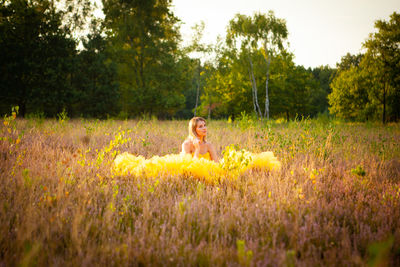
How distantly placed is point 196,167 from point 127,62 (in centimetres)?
2137

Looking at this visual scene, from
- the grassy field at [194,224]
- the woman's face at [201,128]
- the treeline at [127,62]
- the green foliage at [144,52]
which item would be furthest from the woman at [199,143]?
the green foliage at [144,52]

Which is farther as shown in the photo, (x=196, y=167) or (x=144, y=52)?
(x=144, y=52)

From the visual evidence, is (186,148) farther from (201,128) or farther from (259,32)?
(259,32)

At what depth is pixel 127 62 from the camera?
22141mm

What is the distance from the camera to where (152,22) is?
21.0 meters

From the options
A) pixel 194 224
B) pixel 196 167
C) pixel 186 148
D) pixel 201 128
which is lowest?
pixel 194 224

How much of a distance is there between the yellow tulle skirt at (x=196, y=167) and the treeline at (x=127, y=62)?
11342mm

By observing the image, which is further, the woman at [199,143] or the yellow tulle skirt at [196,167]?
the woman at [199,143]

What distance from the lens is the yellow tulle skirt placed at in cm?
345

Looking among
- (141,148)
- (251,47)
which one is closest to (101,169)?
(141,148)

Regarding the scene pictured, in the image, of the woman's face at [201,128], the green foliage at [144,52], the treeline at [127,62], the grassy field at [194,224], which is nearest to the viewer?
the grassy field at [194,224]

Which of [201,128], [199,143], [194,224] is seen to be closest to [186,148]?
[199,143]

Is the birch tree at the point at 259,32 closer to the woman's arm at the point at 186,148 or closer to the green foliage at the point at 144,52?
the green foliage at the point at 144,52

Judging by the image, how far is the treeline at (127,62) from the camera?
623 inches
